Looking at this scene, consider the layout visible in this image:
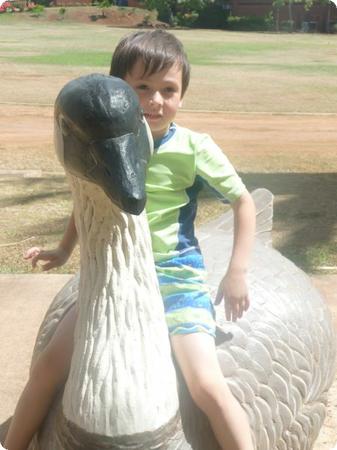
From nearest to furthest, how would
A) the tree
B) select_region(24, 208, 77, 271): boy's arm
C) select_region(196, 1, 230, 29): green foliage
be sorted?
select_region(24, 208, 77, 271): boy's arm
the tree
select_region(196, 1, 230, 29): green foliage

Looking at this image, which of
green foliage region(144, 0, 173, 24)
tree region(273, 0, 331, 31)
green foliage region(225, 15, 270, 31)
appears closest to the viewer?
tree region(273, 0, 331, 31)

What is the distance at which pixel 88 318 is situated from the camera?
7.50 ft

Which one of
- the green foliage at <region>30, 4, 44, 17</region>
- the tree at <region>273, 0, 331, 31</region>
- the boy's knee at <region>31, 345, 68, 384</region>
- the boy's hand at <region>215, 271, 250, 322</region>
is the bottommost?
the green foliage at <region>30, 4, 44, 17</region>

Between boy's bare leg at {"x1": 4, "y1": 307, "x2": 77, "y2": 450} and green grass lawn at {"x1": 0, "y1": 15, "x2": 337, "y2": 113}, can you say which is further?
green grass lawn at {"x1": 0, "y1": 15, "x2": 337, "y2": 113}

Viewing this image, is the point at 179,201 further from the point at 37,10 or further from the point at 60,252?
the point at 37,10

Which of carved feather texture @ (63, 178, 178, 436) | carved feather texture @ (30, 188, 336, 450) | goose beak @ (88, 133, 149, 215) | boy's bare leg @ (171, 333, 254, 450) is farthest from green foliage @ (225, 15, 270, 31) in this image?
goose beak @ (88, 133, 149, 215)

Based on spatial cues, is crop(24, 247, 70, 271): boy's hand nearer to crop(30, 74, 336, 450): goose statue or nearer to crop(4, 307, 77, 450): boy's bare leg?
crop(4, 307, 77, 450): boy's bare leg

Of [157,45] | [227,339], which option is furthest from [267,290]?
[157,45]

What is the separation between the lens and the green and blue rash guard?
8.46ft

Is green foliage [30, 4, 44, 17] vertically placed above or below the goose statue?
below

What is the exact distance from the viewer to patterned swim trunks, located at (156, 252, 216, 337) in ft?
8.32

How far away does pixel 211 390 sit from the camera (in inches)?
96.0

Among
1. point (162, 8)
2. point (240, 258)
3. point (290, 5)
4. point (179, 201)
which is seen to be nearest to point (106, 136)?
point (179, 201)

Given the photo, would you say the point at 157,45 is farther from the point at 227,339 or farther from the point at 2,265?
the point at 2,265
